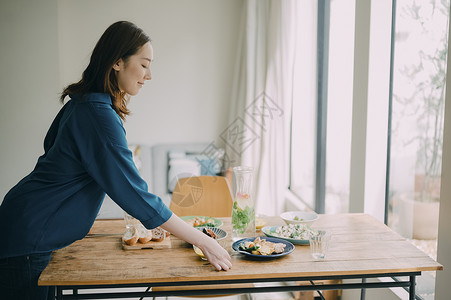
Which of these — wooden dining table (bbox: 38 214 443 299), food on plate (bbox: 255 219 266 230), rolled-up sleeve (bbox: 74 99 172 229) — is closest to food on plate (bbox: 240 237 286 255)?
wooden dining table (bbox: 38 214 443 299)

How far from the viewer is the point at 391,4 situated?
235cm

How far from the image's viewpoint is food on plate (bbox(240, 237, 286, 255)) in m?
1.56

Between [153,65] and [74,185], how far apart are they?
3337 mm

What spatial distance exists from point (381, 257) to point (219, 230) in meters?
0.63

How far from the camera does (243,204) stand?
5.72 ft

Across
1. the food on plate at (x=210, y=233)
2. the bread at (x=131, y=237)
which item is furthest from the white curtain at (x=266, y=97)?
the bread at (x=131, y=237)

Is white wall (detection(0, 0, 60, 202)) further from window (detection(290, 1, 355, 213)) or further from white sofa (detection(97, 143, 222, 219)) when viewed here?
window (detection(290, 1, 355, 213))

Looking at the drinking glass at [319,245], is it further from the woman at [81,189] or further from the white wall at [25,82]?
the white wall at [25,82]

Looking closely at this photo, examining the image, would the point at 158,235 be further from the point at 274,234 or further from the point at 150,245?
the point at 274,234

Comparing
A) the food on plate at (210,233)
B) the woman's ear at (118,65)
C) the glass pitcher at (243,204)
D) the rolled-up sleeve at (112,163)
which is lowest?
the food on plate at (210,233)

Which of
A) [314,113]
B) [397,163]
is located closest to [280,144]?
[314,113]

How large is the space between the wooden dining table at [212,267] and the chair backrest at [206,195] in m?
0.86

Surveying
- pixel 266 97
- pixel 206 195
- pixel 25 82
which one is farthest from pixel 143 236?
pixel 25 82

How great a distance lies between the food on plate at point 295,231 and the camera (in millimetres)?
1749
